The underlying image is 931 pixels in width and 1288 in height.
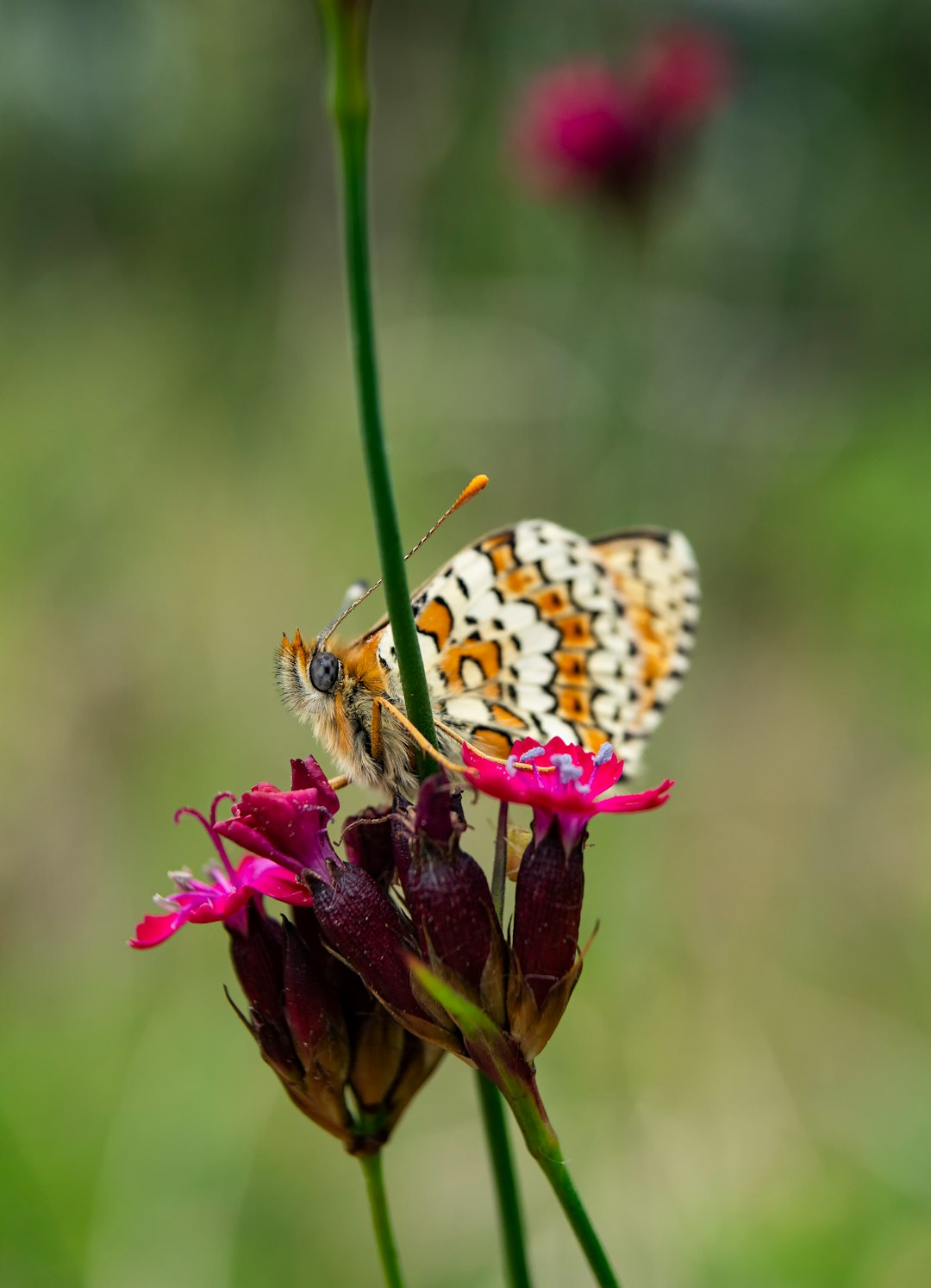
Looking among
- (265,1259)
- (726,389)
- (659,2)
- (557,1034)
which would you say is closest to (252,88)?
(659,2)

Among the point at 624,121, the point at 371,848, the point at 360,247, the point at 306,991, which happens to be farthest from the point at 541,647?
the point at 624,121

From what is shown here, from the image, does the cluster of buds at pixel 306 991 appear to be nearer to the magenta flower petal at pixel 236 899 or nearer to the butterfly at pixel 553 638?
the magenta flower petal at pixel 236 899

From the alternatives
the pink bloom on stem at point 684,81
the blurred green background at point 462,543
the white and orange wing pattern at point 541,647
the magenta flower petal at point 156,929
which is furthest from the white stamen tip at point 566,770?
the pink bloom on stem at point 684,81

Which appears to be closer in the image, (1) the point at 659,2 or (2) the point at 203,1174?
(2) the point at 203,1174

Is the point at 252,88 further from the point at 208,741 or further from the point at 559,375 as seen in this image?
the point at 208,741

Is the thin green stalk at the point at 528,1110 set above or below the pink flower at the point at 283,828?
below

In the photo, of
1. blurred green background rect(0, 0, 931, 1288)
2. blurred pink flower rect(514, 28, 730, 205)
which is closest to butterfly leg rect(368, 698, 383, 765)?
blurred green background rect(0, 0, 931, 1288)
